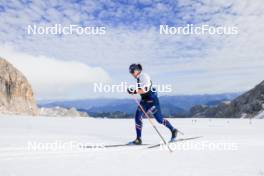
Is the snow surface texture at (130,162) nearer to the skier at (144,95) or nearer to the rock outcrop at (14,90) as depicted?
the skier at (144,95)

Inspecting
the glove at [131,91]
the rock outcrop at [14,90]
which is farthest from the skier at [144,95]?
the rock outcrop at [14,90]

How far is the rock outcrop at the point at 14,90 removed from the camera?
417ft

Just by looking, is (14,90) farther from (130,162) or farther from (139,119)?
(130,162)

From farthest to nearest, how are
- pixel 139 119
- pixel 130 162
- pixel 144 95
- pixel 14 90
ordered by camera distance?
1. pixel 14 90
2. pixel 139 119
3. pixel 144 95
4. pixel 130 162

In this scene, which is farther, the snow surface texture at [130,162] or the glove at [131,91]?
the glove at [131,91]

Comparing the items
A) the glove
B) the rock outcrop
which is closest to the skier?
the glove

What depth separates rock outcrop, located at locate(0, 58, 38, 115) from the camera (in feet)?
417

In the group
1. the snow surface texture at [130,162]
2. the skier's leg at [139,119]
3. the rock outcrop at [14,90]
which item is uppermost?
the rock outcrop at [14,90]

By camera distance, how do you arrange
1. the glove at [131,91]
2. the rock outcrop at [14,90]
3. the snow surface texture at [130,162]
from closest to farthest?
the snow surface texture at [130,162] < the glove at [131,91] < the rock outcrop at [14,90]

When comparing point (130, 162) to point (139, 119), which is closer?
point (130, 162)

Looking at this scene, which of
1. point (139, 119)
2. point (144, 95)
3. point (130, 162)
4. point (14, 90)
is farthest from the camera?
point (14, 90)

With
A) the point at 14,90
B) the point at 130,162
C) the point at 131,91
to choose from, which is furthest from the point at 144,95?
the point at 14,90

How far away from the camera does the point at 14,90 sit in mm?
131500

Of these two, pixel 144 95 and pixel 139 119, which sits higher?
pixel 144 95
